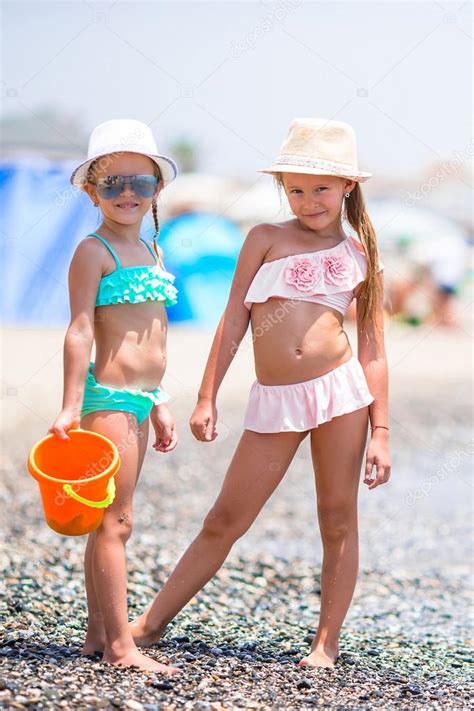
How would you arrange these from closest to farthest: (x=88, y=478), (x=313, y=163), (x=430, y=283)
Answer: (x=88, y=478), (x=313, y=163), (x=430, y=283)

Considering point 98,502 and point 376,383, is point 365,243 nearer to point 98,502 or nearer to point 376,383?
point 376,383

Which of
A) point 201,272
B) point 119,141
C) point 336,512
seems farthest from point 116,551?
point 201,272

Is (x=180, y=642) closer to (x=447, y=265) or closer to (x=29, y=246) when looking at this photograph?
(x=29, y=246)

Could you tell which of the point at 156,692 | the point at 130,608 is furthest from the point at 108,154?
the point at 130,608

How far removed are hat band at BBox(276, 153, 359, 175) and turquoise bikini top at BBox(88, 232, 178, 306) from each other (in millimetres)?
614

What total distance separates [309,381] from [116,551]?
911 millimetres

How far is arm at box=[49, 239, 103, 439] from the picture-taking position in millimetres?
3361

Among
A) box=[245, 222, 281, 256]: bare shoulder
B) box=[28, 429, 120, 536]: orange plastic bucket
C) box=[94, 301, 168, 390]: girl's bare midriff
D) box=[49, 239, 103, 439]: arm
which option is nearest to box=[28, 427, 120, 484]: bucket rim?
box=[28, 429, 120, 536]: orange plastic bucket

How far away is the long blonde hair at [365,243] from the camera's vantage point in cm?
380

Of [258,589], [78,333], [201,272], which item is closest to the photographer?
[78,333]

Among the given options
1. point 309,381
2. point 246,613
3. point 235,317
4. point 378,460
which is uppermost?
point 235,317

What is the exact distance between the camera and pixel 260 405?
3727 millimetres

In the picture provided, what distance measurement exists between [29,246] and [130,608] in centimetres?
1332

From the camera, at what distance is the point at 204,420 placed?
3658mm
